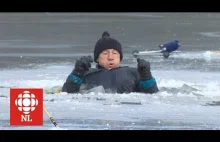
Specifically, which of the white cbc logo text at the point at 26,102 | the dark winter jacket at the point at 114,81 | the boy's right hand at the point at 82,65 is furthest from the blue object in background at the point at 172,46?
the white cbc logo text at the point at 26,102

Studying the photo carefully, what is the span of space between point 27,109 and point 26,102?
9cm

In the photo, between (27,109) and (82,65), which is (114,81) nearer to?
(82,65)

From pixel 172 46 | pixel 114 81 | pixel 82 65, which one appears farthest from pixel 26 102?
pixel 172 46

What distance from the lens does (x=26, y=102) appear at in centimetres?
666

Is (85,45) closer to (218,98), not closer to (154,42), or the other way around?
(154,42)

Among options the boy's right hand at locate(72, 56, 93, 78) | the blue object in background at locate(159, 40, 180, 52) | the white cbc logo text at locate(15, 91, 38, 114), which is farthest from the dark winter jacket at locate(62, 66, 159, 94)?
the blue object in background at locate(159, 40, 180, 52)

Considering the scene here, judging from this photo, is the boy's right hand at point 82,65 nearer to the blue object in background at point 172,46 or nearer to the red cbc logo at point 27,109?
the red cbc logo at point 27,109

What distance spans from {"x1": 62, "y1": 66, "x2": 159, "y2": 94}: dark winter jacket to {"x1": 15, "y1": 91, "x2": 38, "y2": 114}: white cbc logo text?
2095mm

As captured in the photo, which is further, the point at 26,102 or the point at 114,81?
the point at 114,81

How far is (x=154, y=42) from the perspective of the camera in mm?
14742

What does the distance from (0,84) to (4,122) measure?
8.59 ft

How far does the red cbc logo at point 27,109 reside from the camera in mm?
6574

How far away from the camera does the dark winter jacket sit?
8820 millimetres

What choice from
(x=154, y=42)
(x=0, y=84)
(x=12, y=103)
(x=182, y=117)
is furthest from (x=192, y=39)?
(x=12, y=103)
